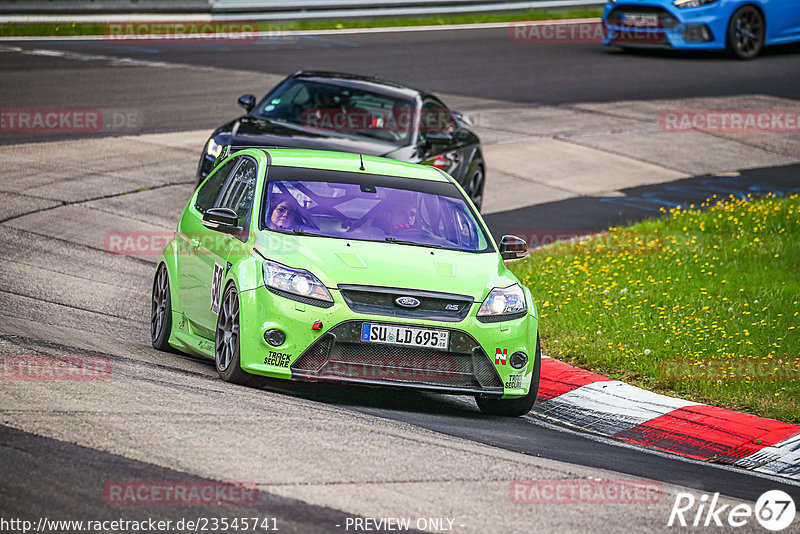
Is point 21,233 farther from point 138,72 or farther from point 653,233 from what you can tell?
point 138,72

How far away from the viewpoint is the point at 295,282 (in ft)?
25.6

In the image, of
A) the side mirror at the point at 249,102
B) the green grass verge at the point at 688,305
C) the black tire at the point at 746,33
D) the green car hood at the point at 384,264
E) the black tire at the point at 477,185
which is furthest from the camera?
the black tire at the point at 746,33

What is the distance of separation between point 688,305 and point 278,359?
4.91 m

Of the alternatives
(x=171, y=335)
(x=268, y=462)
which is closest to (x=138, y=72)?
(x=171, y=335)

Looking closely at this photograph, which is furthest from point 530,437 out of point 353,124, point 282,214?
point 353,124

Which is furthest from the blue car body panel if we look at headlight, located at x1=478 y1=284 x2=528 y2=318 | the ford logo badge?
the ford logo badge

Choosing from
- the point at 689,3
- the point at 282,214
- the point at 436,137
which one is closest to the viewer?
the point at 282,214

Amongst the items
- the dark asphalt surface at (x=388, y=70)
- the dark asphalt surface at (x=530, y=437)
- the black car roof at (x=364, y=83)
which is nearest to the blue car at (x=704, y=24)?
the dark asphalt surface at (x=388, y=70)

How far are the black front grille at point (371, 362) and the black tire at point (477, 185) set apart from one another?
7.71 m

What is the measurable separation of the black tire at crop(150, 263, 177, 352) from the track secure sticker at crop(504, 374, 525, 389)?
2.59 meters

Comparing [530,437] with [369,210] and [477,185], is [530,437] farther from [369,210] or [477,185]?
[477,185]

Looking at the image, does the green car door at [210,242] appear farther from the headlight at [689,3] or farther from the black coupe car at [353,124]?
the headlight at [689,3]

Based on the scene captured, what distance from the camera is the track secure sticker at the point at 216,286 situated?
328 inches

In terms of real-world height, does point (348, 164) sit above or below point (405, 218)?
above
